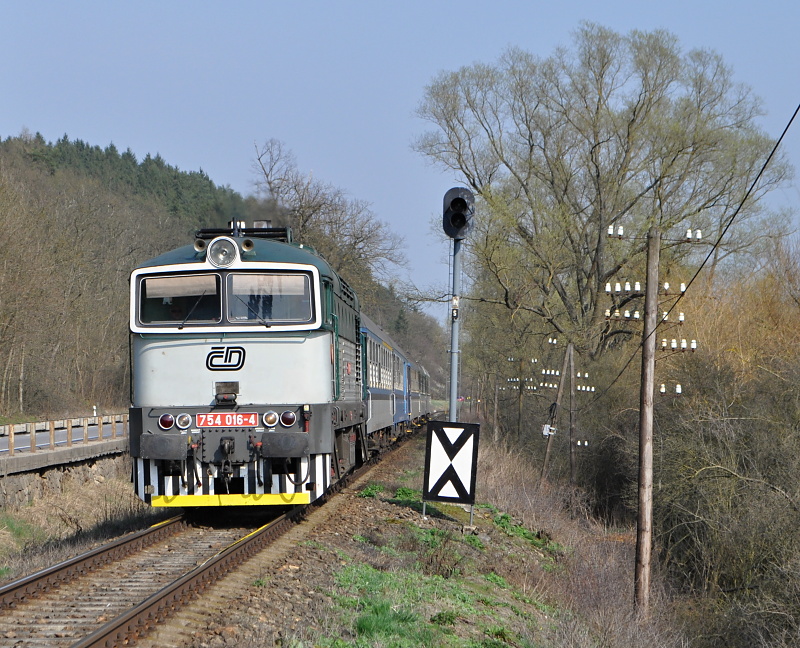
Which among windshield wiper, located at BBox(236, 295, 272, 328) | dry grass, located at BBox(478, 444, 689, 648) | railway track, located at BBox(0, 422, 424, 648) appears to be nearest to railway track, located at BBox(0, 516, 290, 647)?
railway track, located at BBox(0, 422, 424, 648)

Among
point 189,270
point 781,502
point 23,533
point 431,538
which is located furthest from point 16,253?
point 781,502

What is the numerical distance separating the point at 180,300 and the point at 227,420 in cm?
160

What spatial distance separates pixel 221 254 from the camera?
10.2m

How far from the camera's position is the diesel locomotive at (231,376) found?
9.86 metres

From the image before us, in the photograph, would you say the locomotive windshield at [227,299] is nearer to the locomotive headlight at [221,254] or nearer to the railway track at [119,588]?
the locomotive headlight at [221,254]

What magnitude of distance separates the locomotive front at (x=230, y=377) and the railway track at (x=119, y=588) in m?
0.65

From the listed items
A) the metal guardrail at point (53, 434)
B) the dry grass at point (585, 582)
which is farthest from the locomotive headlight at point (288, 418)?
the metal guardrail at point (53, 434)

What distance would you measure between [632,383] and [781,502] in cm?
1308

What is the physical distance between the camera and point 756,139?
91.9 ft

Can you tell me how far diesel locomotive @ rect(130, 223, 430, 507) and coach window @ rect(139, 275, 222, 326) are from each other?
1cm

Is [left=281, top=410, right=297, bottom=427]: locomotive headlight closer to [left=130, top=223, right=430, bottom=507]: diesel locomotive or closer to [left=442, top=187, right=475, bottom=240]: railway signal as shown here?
[left=130, top=223, right=430, bottom=507]: diesel locomotive

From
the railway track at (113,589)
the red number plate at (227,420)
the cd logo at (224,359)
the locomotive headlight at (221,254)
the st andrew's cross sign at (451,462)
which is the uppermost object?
the locomotive headlight at (221,254)

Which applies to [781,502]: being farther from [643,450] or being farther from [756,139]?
[756,139]

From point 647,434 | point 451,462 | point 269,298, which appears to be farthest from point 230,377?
point 647,434
